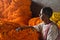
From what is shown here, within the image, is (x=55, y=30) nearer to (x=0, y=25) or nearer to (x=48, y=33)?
(x=48, y=33)

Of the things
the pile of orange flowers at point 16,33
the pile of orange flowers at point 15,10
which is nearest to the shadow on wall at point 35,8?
the pile of orange flowers at point 15,10

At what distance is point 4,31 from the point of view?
5.80ft

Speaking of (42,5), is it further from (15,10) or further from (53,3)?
(15,10)

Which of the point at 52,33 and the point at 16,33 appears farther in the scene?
the point at 16,33

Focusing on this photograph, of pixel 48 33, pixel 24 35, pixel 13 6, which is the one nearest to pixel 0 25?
pixel 24 35

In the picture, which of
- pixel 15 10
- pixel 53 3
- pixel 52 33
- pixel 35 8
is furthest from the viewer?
pixel 35 8

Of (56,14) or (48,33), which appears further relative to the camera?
(56,14)

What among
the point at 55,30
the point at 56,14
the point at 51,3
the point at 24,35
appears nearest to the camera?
the point at 55,30

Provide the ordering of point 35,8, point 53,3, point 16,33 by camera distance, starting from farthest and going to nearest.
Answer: point 35,8, point 53,3, point 16,33

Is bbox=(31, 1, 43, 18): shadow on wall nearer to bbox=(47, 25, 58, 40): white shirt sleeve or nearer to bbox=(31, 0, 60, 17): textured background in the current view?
bbox=(31, 0, 60, 17): textured background

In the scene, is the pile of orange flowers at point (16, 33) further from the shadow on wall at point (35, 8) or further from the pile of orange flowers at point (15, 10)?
the shadow on wall at point (35, 8)

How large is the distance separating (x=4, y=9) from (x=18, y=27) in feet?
3.11

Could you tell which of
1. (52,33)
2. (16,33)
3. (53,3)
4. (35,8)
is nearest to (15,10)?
(35,8)

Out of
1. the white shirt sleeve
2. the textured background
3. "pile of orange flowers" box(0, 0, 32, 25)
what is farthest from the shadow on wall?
the white shirt sleeve
